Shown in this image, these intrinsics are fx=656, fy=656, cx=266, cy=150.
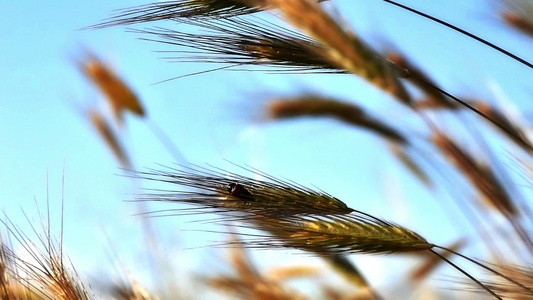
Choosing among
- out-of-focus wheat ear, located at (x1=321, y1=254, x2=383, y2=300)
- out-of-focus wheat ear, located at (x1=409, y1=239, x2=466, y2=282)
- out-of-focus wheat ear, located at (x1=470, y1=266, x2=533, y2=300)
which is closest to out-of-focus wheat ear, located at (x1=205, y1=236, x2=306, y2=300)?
out-of-focus wheat ear, located at (x1=321, y1=254, x2=383, y2=300)

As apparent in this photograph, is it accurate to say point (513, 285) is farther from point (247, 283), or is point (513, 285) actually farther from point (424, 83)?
point (247, 283)

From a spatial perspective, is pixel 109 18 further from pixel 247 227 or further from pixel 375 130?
pixel 375 130

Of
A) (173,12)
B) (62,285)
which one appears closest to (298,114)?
(173,12)

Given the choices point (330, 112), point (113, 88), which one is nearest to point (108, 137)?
point (113, 88)

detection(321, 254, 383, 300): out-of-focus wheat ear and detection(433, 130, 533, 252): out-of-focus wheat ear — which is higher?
detection(433, 130, 533, 252): out-of-focus wheat ear

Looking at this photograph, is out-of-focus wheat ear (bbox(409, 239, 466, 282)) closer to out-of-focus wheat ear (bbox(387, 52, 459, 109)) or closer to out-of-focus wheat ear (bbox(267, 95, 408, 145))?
out-of-focus wheat ear (bbox(267, 95, 408, 145))

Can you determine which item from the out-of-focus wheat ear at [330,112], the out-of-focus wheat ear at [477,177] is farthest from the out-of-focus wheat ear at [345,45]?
the out-of-focus wheat ear at [330,112]

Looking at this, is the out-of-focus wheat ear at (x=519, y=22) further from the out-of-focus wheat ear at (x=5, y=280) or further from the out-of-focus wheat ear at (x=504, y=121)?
the out-of-focus wheat ear at (x=5, y=280)
